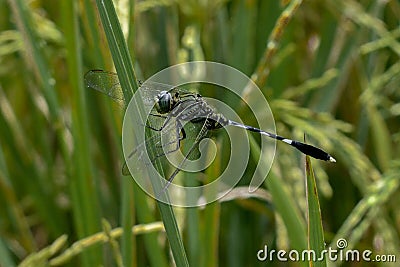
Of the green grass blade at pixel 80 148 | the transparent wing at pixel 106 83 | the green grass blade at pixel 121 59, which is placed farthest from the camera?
the green grass blade at pixel 80 148

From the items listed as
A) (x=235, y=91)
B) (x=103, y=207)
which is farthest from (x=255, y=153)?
(x=103, y=207)

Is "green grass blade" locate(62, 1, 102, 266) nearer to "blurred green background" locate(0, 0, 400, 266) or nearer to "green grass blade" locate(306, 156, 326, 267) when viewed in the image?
"blurred green background" locate(0, 0, 400, 266)

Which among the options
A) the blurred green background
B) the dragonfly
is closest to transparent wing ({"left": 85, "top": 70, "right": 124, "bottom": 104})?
the dragonfly

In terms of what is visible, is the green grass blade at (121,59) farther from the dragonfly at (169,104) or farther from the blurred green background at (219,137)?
the blurred green background at (219,137)

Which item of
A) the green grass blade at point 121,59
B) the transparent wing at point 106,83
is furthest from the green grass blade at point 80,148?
the green grass blade at point 121,59

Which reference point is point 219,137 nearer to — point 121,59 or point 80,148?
point 80,148

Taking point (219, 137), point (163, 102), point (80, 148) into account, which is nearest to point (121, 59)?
point (163, 102)

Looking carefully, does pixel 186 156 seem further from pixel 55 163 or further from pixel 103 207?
pixel 55 163
